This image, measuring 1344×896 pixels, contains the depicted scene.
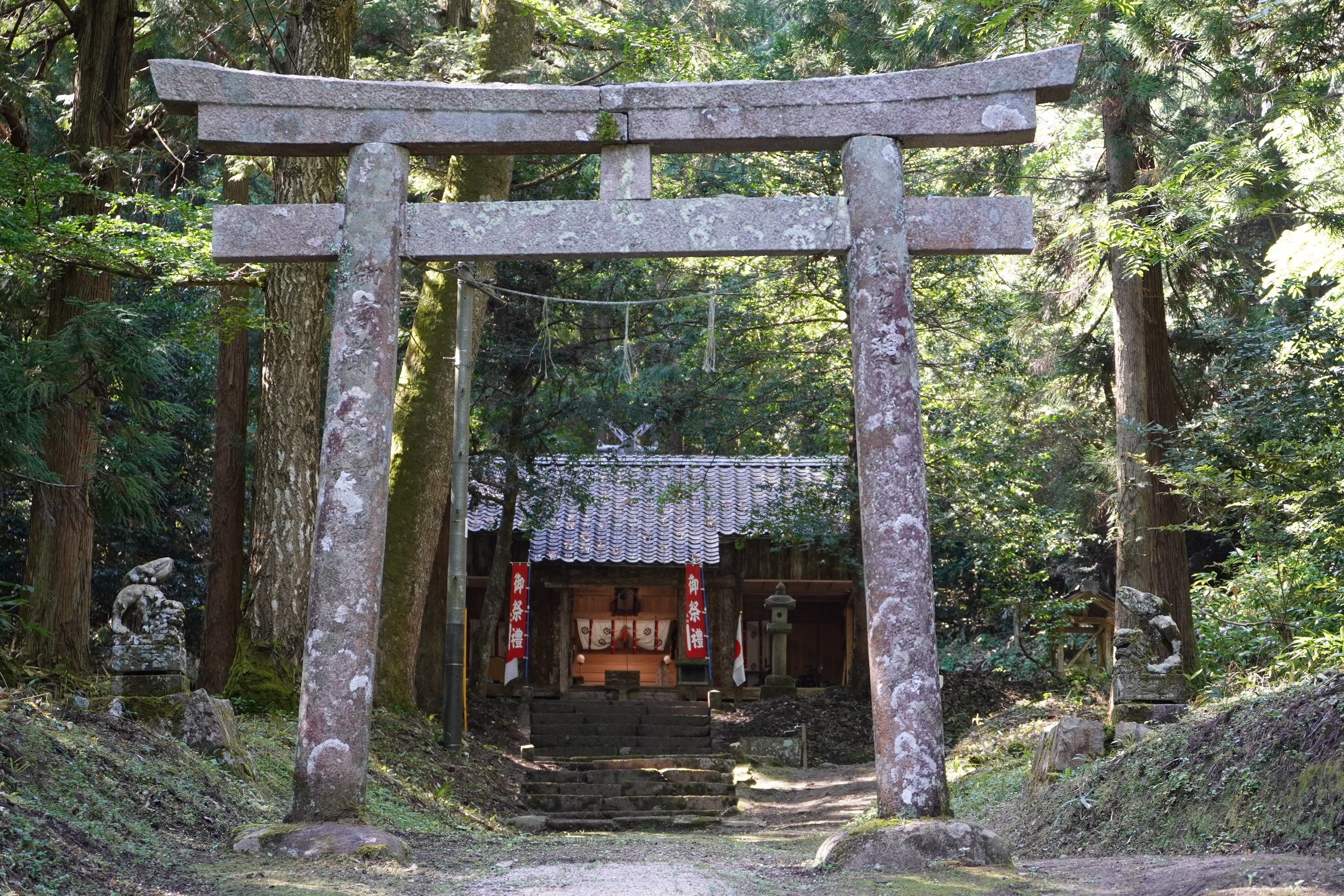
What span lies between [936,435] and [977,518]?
4.42ft

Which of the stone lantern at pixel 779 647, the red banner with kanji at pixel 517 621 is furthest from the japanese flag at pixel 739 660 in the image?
the red banner with kanji at pixel 517 621

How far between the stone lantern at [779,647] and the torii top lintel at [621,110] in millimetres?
13212

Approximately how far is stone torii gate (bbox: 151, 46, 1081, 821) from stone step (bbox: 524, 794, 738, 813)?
7487 mm

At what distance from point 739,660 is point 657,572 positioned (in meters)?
2.17

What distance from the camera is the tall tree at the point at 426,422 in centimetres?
1213

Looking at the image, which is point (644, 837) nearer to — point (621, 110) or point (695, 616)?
point (621, 110)

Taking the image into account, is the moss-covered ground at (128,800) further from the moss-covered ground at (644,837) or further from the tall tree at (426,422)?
the tall tree at (426,422)

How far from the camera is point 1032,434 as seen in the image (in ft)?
62.5

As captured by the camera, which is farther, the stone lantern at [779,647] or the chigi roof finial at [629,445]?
the chigi roof finial at [629,445]

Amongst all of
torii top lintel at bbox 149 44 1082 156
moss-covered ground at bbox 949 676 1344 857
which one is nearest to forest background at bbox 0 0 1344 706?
torii top lintel at bbox 149 44 1082 156

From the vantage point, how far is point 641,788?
14.1 meters

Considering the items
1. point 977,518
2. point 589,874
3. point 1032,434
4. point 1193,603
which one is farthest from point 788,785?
point 589,874

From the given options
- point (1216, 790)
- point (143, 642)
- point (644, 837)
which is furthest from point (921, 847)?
point (143, 642)

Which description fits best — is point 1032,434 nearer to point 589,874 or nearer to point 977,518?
point 977,518
